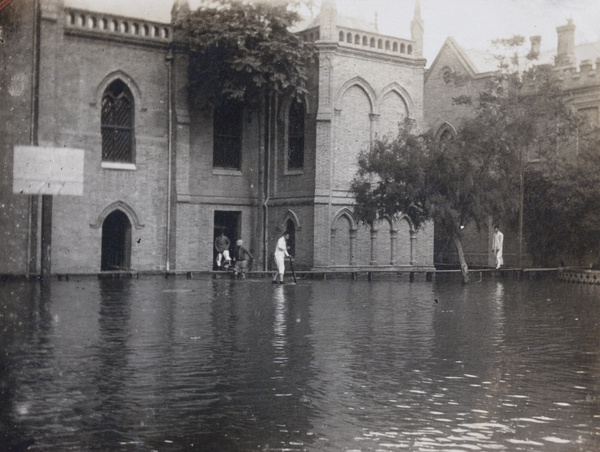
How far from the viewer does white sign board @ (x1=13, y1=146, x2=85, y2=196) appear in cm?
2770

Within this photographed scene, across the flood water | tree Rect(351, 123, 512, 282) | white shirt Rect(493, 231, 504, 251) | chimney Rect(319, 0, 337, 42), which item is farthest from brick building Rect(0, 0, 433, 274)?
the flood water

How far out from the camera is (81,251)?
3019 centimetres

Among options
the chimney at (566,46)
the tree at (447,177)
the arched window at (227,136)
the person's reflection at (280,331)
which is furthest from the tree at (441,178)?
the chimney at (566,46)

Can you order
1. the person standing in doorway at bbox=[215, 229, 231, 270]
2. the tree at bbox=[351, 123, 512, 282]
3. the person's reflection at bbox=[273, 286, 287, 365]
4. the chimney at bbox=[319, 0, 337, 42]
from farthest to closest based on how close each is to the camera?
the person standing in doorway at bbox=[215, 229, 231, 270] < the chimney at bbox=[319, 0, 337, 42] < the tree at bbox=[351, 123, 512, 282] < the person's reflection at bbox=[273, 286, 287, 365]

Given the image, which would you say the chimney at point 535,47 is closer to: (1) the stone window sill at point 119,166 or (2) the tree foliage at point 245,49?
(2) the tree foliage at point 245,49

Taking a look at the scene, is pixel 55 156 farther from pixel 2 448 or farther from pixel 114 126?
pixel 2 448

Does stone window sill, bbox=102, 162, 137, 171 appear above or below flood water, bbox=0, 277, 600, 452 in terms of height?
above

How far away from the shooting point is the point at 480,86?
141 ft

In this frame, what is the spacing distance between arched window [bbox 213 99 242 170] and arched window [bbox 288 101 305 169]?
2.23 m

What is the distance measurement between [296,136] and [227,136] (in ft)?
9.90

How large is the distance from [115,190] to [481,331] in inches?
806


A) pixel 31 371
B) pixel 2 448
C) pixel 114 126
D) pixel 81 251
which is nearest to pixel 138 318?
pixel 31 371

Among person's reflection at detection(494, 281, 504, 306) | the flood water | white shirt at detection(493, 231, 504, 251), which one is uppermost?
white shirt at detection(493, 231, 504, 251)

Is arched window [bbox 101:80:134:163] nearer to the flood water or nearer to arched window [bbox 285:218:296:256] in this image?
arched window [bbox 285:218:296:256]
